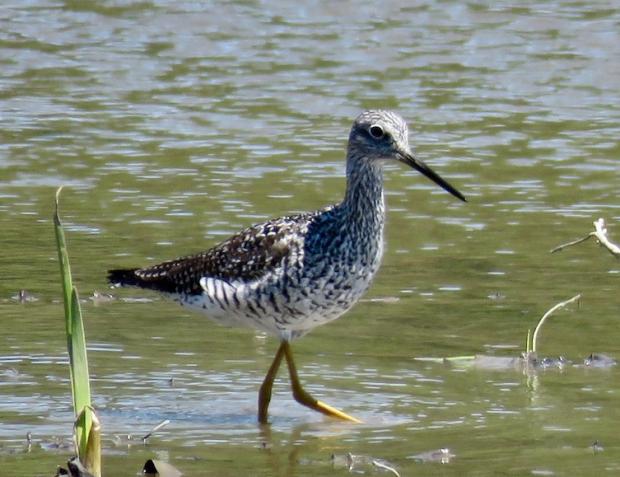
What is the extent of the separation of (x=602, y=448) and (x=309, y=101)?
8.68m

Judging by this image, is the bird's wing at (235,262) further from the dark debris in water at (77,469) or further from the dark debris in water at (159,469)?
the dark debris in water at (77,469)

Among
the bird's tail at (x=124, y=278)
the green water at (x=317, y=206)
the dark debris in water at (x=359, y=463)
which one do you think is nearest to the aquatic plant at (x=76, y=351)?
the green water at (x=317, y=206)

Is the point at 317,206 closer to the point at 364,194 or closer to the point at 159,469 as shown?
the point at 364,194

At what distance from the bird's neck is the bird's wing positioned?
0.23 meters

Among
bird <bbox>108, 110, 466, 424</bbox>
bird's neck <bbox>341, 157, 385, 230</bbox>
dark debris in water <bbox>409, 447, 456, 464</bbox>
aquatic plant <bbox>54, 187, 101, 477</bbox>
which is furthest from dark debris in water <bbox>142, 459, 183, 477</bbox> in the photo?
bird's neck <bbox>341, 157, 385, 230</bbox>

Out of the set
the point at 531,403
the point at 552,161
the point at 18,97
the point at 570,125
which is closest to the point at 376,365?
the point at 531,403

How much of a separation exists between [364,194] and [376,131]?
1.03 ft

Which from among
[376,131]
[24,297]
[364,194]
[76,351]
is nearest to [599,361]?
[364,194]

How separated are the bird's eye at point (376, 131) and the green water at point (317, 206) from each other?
1.22 m

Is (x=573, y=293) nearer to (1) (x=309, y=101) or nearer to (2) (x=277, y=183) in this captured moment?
(2) (x=277, y=183)

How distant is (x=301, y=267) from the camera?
26.4ft

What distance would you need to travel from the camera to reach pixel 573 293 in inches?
395

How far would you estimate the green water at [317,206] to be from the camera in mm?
7781

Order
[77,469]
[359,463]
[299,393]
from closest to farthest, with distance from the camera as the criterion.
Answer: [77,469] < [359,463] < [299,393]
